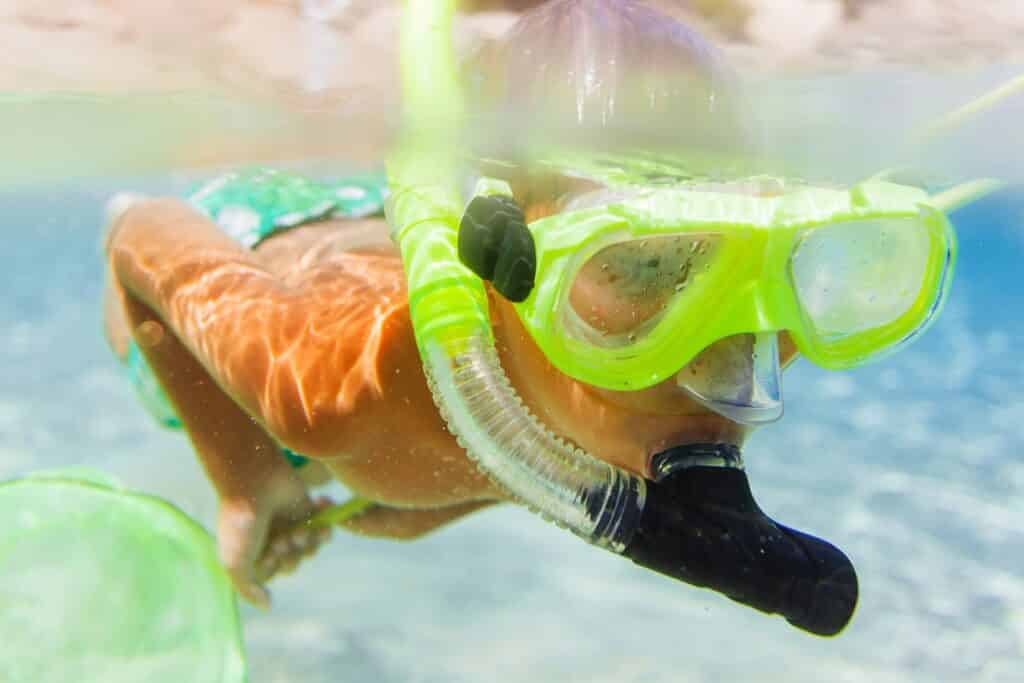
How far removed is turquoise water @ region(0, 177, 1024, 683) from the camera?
4961 millimetres

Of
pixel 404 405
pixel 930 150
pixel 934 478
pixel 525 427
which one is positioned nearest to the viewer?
pixel 525 427

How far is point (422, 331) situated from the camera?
6.47 ft

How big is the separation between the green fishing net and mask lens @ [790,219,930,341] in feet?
9.92

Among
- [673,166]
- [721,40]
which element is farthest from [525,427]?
[721,40]

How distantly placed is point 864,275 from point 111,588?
3.59 meters

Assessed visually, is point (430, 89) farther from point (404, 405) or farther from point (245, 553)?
point (245, 553)

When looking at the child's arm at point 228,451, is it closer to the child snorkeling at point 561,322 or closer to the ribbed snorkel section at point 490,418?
the child snorkeling at point 561,322

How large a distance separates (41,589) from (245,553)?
1005mm

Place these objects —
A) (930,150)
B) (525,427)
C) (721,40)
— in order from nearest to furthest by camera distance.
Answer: (525,427) < (721,40) < (930,150)

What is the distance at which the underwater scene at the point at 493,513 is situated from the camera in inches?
124

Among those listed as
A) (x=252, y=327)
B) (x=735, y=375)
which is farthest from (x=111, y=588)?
(x=735, y=375)

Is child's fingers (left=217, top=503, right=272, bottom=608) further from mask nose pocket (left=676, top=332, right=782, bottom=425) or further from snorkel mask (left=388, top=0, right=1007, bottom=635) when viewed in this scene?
mask nose pocket (left=676, top=332, right=782, bottom=425)

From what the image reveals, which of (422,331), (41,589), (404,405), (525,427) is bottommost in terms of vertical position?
(41,589)

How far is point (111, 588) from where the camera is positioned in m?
4.04
